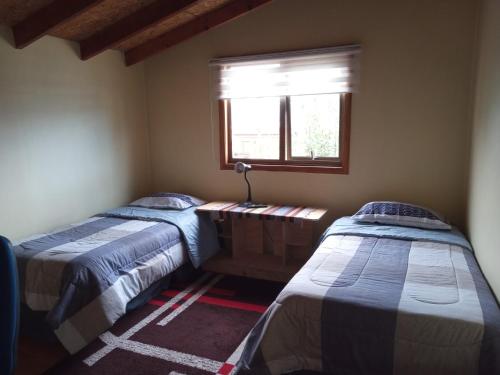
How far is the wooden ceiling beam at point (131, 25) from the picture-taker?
9.06 feet

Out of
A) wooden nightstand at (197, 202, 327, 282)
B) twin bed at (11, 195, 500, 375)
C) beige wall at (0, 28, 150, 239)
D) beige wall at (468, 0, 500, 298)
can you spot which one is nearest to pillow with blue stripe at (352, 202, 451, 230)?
twin bed at (11, 195, 500, 375)

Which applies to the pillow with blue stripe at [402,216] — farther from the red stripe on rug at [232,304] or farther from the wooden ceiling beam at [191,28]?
the wooden ceiling beam at [191,28]

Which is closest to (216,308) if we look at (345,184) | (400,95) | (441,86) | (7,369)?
(345,184)

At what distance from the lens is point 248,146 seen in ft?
12.1

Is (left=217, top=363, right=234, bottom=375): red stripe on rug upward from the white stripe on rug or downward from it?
downward

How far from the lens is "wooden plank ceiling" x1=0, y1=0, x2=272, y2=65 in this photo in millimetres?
2490

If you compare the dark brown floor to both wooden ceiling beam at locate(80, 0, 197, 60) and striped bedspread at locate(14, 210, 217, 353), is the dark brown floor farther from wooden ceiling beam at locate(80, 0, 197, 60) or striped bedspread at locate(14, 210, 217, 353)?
wooden ceiling beam at locate(80, 0, 197, 60)

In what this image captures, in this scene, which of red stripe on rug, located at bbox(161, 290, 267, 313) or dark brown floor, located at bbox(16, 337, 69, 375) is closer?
dark brown floor, located at bbox(16, 337, 69, 375)

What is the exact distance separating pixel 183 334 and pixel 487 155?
2163mm

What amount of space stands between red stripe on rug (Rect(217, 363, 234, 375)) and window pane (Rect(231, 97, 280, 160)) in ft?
6.41

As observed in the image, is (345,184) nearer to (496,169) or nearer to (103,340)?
(496,169)

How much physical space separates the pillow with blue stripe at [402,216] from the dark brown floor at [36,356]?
2.23m

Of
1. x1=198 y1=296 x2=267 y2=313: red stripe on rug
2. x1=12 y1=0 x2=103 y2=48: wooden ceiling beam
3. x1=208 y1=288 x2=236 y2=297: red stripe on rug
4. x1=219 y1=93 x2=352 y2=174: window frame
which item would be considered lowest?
x1=198 y1=296 x2=267 y2=313: red stripe on rug

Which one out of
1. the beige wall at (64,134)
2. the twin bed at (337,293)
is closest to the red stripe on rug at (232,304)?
the twin bed at (337,293)
